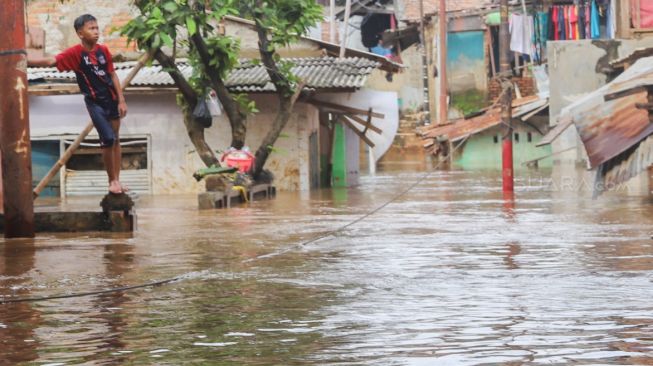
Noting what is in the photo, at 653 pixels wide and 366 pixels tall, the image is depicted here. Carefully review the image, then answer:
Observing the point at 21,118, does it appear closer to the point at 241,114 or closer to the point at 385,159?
the point at 241,114

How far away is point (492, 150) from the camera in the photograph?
48.0 m

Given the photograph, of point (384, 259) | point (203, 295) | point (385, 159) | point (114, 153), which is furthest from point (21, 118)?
point (385, 159)

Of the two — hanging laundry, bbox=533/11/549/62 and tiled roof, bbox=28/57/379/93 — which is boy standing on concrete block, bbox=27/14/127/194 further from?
hanging laundry, bbox=533/11/549/62

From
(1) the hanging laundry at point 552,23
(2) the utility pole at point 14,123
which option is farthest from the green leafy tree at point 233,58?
(1) the hanging laundry at point 552,23

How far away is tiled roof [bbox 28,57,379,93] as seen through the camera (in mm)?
28906

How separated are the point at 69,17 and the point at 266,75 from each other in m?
5.47

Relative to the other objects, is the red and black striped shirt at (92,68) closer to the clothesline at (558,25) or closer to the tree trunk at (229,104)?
the tree trunk at (229,104)

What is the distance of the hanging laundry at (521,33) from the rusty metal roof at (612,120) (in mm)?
25773

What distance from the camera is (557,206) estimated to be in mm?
18562

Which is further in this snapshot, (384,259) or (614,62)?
(614,62)

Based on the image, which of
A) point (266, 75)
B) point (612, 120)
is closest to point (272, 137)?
point (266, 75)

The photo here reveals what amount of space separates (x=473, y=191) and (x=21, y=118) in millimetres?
14031

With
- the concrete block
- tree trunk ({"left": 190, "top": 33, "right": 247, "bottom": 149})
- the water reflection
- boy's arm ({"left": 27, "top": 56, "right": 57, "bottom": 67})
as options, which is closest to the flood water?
the water reflection

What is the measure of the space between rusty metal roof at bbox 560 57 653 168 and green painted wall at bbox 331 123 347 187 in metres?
12.9
